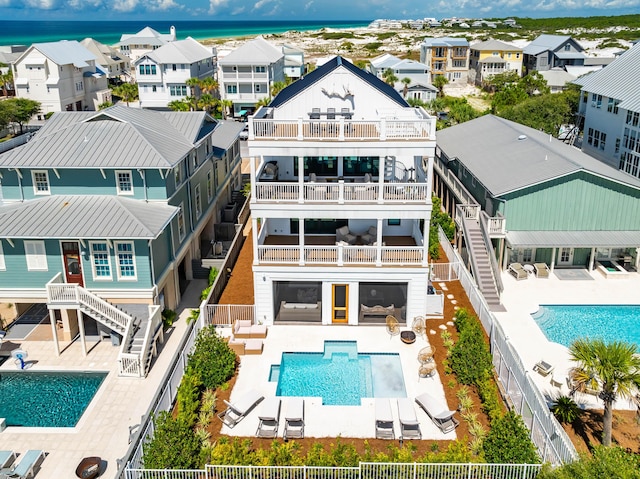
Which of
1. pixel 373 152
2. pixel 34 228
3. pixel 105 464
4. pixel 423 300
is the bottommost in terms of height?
pixel 105 464

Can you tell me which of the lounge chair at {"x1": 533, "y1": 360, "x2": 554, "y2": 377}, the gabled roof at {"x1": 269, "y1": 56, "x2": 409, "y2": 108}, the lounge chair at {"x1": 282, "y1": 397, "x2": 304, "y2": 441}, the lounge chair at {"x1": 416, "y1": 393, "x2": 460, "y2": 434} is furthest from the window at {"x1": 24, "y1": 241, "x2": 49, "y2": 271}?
the lounge chair at {"x1": 533, "y1": 360, "x2": 554, "y2": 377}

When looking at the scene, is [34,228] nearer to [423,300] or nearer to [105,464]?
[105,464]

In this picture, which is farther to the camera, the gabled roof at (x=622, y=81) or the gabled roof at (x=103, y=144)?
the gabled roof at (x=622, y=81)

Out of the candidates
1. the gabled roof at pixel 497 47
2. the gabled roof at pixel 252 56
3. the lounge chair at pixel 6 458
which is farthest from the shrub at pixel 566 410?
the gabled roof at pixel 497 47

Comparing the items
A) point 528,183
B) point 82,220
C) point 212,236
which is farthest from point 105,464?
point 528,183

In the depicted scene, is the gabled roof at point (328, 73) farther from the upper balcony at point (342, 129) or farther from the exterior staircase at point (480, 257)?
the exterior staircase at point (480, 257)

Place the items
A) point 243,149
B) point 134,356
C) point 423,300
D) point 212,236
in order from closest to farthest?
point 134,356 < point 423,300 < point 212,236 < point 243,149
